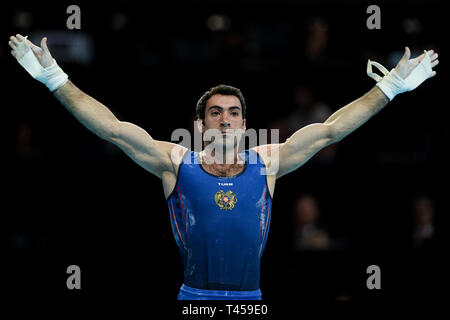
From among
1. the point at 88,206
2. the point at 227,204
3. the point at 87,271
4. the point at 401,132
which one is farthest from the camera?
the point at 401,132

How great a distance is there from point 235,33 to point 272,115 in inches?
45.5

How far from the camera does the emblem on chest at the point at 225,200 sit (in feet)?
16.1

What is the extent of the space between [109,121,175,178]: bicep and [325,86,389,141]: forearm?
1.35 meters

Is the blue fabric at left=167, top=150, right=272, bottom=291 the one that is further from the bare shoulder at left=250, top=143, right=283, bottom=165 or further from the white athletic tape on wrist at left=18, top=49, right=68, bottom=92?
the white athletic tape on wrist at left=18, top=49, right=68, bottom=92

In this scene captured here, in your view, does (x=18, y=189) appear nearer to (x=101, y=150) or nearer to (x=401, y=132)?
(x=101, y=150)

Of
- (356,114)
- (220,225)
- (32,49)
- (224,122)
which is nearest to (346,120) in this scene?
(356,114)

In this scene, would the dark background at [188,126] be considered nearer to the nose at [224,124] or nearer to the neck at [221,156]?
the neck at [221,156]

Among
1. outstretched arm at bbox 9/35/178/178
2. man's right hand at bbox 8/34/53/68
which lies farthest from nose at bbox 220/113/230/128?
man's right hand at bbox 8/34/53/68

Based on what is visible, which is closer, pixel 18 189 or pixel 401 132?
pixel 18 189

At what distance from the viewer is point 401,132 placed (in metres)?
8.19

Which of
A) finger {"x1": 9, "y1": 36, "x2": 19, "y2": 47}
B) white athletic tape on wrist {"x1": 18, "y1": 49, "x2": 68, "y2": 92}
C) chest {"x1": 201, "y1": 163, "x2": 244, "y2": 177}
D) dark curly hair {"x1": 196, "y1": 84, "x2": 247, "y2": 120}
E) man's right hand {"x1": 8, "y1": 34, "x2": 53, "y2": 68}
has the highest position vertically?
finger {"x1": 9, "y1": 36, "x2": 19, "y2": 47}

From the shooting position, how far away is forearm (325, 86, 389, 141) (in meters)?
5.14

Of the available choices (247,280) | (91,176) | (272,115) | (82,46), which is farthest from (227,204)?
(82,46)

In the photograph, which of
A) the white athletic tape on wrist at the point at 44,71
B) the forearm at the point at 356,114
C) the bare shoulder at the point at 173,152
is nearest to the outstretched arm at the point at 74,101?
the white athletic tape on wrist at the point at 44,71
